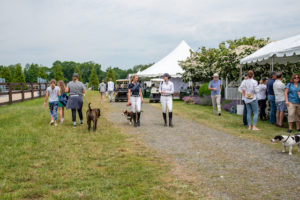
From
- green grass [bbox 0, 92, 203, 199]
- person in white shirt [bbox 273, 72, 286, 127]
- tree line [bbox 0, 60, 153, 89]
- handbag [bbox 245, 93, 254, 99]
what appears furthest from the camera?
tree line [bbox 0, 60, 153, 89]

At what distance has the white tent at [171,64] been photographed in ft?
90.7

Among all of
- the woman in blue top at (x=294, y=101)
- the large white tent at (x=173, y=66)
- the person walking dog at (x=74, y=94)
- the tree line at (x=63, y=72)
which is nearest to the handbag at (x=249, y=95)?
the woman in blue top at (x=294, y=101)

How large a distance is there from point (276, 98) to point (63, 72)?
146 metres

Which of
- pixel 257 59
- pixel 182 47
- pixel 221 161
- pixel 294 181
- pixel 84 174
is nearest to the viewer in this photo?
pixel 294 181

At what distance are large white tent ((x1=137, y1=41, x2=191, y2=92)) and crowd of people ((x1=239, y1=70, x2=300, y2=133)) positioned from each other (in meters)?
16.8

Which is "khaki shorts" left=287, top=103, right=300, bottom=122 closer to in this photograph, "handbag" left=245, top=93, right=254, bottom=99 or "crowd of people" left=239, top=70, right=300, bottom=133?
"crowd of people" left=239, top=70, right=300, bottom=133

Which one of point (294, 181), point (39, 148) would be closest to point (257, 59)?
point (294, 181)

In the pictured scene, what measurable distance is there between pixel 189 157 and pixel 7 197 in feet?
10.8

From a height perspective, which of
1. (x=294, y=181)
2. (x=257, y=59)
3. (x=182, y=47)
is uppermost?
(x=182, y=47)

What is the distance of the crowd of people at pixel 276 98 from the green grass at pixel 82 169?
404 cm

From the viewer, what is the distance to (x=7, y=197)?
142 inches

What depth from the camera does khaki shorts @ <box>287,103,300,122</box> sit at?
856 cm

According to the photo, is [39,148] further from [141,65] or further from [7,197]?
[141,65]

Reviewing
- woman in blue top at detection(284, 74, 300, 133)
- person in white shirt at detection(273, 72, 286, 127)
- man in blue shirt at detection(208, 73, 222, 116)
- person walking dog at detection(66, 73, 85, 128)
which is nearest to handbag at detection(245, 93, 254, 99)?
woman in blue top at detection(284, 74, 300, 133)
